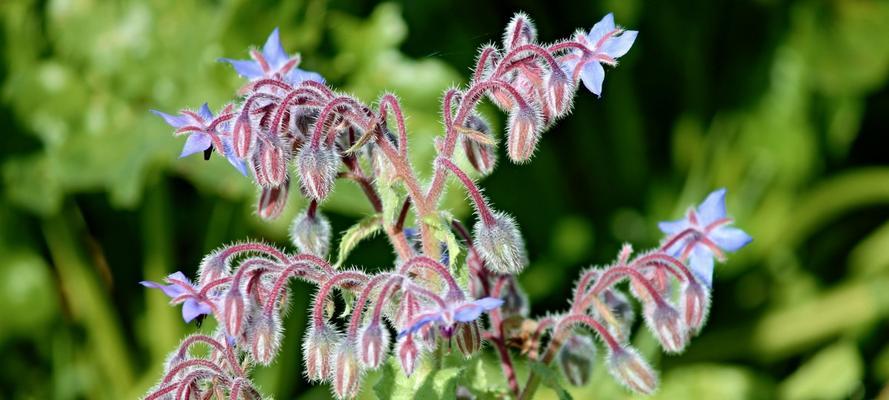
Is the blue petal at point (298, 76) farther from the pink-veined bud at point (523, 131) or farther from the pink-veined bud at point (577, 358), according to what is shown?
the pink-veined bud at point (577, 358)

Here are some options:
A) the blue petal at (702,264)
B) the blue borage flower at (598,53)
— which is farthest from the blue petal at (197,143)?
→ the blue petal at (702,264)

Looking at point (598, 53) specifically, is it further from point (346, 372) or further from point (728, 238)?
point (346, 372)

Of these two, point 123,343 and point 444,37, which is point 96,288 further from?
point 444,37

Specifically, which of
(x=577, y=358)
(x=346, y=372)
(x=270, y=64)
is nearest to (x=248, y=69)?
(x=270, y=64)

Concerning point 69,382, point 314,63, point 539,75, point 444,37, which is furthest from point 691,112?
point 539,75

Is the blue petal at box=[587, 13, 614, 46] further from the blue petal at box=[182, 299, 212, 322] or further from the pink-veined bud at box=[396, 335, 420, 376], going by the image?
the blue petal at box=[182, 299, 212, 322]

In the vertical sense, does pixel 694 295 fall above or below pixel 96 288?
below
